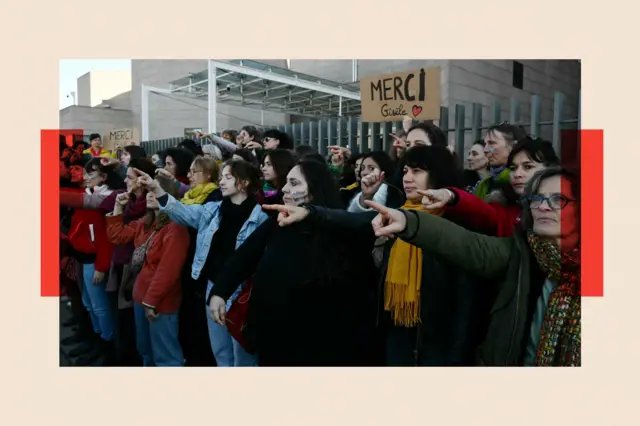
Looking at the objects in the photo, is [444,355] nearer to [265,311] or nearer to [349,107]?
[265,311]

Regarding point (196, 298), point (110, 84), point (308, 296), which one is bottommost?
point (196, 298)

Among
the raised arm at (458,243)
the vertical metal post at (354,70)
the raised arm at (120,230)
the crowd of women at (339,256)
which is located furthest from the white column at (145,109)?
the raised arm at (458,243)

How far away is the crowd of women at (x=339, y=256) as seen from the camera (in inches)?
79.2

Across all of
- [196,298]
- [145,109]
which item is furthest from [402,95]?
[145,109]

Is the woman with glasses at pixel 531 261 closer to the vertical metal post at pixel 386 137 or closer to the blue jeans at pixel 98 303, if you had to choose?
the vertical metal post at pixel 386 137

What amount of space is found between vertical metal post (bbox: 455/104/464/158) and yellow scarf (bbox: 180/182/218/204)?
2.00 m

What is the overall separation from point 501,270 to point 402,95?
5.32ft

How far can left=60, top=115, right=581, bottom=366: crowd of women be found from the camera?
2012 mm

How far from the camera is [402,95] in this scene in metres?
3.31

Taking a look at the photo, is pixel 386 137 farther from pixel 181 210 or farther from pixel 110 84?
pixel 110 84

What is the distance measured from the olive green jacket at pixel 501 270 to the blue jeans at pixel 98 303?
9.22 feet

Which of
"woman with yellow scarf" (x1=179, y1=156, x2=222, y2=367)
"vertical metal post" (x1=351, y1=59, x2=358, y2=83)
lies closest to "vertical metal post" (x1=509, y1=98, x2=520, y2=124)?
"woman with yellow scarf" (x1=179, y1=156, x2=222, y2=367)

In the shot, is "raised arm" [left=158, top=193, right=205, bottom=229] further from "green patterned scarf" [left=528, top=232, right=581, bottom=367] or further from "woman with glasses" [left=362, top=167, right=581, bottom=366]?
"green patterned scarf" [left=528, top=232, right=581, bottom=367]

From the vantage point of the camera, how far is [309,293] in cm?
252
